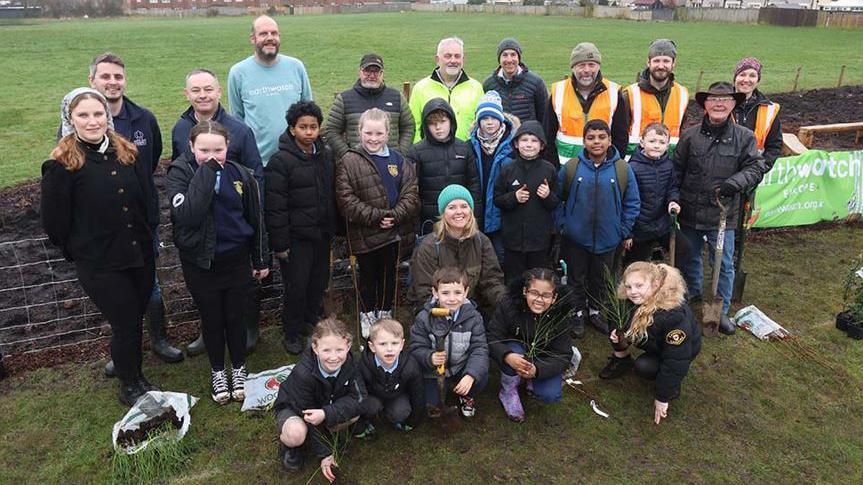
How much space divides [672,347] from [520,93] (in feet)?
10.0

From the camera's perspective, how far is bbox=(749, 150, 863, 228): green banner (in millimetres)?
7301

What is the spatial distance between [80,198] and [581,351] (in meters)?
3.77

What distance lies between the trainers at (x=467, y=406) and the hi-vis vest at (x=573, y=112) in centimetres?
265

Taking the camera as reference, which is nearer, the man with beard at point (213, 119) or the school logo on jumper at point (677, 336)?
the school logo on jumper at point (677, 336)

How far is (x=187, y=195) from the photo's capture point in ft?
12.1

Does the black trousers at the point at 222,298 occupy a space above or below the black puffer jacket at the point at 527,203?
below

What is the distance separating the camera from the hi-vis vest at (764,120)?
17.1ft

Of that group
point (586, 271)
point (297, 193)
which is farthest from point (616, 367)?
point (297, 193)

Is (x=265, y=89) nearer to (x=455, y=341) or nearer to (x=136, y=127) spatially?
(x=136, y=127)

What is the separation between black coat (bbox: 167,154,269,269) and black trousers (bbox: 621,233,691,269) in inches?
130

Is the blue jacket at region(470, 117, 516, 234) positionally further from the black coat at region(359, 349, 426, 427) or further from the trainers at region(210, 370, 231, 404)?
the trainers at region(210, 370, 231, 404)

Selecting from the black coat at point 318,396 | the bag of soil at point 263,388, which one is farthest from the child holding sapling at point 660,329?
the bag of soil at point 263,388

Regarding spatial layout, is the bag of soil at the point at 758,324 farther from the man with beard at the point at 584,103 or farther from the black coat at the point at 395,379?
the black coat at the point at 395,379

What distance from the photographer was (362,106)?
5.38m
